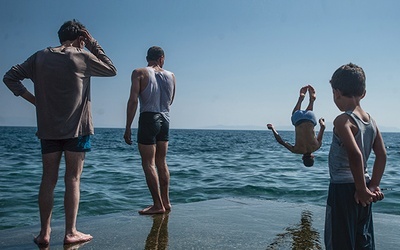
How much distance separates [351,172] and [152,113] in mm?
2766

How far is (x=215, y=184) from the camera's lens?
12156mm

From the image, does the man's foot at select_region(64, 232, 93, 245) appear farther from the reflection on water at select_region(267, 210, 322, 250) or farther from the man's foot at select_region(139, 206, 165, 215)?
the reflection on water at select_region(267, 210, 322, 250)

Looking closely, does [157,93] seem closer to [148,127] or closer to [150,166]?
[148,127]

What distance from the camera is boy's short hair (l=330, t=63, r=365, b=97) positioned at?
282 cm

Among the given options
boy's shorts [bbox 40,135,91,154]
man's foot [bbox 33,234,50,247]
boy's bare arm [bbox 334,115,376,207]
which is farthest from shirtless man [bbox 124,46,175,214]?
boy's bare arm [bbox 334,115,376,207]

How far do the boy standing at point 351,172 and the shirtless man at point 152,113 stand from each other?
101 inches

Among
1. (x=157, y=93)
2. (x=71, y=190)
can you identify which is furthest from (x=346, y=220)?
(x=157, y=93)

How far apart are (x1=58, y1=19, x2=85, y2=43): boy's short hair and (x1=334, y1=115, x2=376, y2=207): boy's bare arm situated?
2.45 m

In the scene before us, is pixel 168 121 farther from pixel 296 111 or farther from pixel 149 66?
pixel 296 111

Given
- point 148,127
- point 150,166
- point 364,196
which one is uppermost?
point 148,127

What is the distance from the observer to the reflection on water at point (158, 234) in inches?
148

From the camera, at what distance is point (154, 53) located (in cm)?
521

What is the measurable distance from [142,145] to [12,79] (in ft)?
5.63

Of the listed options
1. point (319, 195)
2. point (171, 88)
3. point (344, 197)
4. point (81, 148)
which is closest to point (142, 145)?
point (171, 88)
